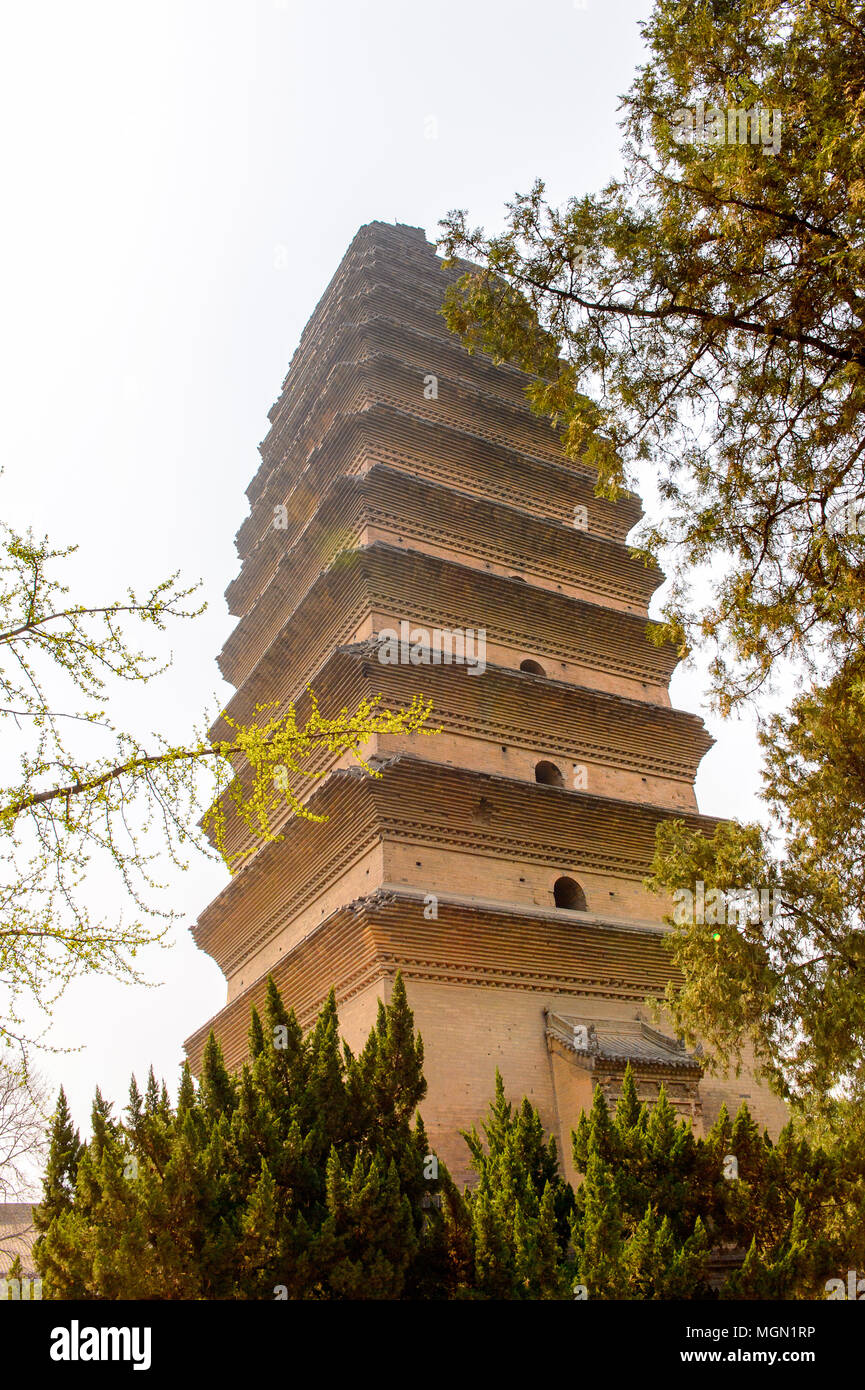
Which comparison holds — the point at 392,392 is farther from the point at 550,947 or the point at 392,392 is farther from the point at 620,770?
the point at 550,947

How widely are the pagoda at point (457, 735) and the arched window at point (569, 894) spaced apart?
0.12ft

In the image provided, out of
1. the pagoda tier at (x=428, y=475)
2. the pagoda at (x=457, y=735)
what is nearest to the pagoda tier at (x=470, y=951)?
the pagoda at (x=457, y=735)

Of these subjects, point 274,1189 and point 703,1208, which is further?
point 703,1208

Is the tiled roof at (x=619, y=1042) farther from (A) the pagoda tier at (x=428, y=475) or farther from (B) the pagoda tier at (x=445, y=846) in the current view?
(A) the pagoda tier at (x=428, y=475)

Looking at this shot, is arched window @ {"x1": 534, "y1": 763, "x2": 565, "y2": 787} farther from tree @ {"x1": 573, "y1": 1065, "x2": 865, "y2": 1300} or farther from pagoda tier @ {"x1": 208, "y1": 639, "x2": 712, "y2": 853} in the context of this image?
tree @ {"x1": 573, "y1": 1065, "x2": 865, "y2": 1300}

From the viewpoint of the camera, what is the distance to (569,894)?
12.9m

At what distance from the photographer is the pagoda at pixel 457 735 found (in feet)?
36.3

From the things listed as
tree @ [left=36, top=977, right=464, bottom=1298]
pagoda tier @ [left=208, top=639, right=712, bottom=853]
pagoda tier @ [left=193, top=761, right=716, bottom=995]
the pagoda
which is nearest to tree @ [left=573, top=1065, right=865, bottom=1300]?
tree @ [left=36, top=977, right=464, bottom=1298]

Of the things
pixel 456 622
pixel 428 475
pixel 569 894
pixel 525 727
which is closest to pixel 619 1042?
pixel 569 894

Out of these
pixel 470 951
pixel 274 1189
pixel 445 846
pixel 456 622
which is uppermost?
pixel 456 622

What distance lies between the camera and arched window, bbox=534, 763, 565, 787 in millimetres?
13750

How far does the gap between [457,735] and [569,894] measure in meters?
2.35

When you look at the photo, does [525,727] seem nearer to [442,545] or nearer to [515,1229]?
[442,545]
